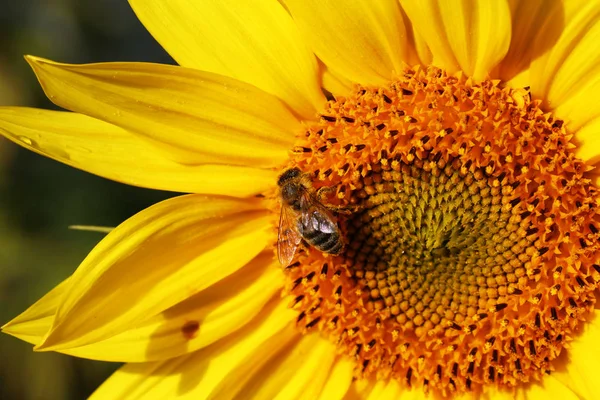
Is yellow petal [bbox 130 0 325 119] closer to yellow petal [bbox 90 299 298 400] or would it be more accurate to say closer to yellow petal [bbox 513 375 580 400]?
yellow petal [bbox 90 299 298 400]

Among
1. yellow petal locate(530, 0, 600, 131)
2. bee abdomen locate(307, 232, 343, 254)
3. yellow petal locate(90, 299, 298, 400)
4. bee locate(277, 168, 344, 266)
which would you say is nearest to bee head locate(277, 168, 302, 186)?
bee locate(277, 168, 344, 266)

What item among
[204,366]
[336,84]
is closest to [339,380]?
[204,366]

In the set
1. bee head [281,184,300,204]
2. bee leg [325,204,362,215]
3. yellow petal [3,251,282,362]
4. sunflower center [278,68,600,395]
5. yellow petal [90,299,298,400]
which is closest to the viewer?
sunflower center [278,68,600,395]

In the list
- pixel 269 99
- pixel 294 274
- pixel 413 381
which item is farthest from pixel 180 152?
pixel 413 381

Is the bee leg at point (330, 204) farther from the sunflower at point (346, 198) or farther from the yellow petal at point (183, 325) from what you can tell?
the yellow petal at point (183, 325)

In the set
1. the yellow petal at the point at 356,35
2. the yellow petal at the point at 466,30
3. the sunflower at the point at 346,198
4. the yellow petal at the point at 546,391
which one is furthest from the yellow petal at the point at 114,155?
the yellow petal at the point at 546,391

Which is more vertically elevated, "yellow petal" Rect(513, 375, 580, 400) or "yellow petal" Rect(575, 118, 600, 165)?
"yellow petal" Rect(575, 118, 600, 165)

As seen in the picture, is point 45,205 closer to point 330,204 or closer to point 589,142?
point 330,204
